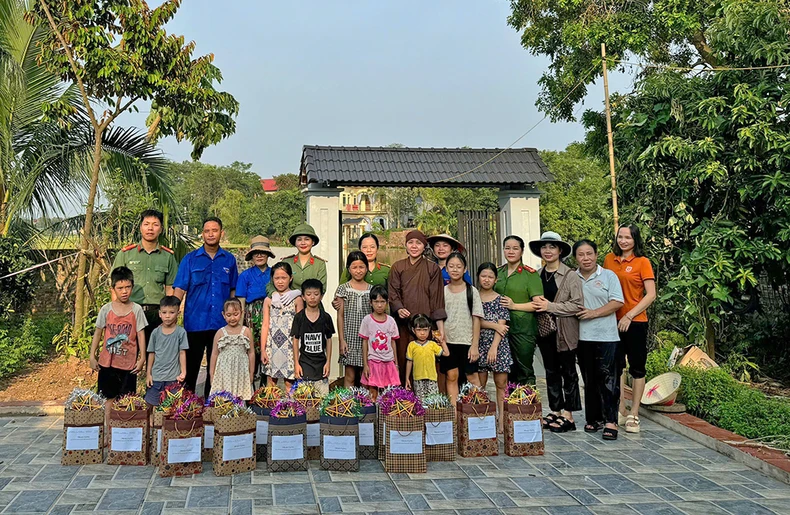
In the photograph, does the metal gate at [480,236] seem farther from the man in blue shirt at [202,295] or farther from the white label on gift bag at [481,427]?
the white label on gift bag at [481,427]

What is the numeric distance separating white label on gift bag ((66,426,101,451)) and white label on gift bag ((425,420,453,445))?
230 centimetres

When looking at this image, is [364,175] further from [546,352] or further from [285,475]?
[285,475]

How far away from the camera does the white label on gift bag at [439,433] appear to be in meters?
4.20

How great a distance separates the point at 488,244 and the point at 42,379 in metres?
6.21

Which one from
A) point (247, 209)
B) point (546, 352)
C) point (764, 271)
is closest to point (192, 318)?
point (546, 352)

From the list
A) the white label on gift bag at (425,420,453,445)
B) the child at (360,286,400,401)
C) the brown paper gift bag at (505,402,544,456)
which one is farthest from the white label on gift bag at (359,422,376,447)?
the brown paper gift bag at (505,402,544,456)

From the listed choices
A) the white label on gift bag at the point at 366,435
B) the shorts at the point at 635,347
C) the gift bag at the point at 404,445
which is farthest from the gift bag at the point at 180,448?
the shorts at the point at 635,347

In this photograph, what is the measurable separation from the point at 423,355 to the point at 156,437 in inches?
79.3

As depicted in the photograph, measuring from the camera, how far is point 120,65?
6.82m

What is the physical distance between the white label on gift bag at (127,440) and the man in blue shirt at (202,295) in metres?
0.85

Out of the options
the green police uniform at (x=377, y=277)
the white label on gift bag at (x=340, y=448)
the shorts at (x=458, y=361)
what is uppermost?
the green police uniform at (x=377, y=277)

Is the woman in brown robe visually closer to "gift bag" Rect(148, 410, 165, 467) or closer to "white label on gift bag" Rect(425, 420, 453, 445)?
"white label on gift bag" Rect(425, 420, 453, 445)

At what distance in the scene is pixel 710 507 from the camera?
3.47 m

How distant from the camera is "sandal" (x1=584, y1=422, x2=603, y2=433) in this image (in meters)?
5.10
